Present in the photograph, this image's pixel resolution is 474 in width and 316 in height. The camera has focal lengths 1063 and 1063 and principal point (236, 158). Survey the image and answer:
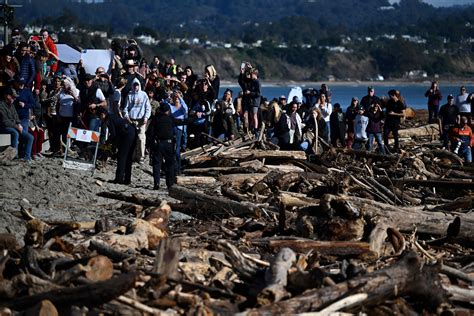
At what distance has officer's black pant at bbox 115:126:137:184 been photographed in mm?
19516

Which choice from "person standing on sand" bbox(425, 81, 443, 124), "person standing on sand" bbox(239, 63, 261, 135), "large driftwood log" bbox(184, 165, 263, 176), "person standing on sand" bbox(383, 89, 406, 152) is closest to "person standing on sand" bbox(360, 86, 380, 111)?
"person standing on sand" bbox(383, 89, 406, 152)

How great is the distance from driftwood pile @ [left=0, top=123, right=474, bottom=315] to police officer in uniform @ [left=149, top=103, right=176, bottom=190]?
2.45 ft

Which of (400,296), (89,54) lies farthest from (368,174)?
(400,296)

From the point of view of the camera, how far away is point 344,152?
81.7 ft

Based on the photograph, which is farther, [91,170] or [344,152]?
[344,152]

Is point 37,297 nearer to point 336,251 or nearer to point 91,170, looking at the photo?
point 336,251

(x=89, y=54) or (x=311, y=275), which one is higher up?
(x=89, y=54)

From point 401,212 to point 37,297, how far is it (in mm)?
6620

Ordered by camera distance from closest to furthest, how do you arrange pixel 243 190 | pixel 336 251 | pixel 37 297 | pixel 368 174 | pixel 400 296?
1. pixel 37 297
2. pixel 400 296
3. pixel 336 251
4. pixel 243 190
5. pixel 368 174

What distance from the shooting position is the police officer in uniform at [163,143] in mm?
19000

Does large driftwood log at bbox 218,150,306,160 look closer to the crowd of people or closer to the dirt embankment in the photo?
the crowd of people

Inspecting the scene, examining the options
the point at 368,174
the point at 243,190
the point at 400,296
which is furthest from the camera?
the point at 368,174

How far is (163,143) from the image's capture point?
62.6ft

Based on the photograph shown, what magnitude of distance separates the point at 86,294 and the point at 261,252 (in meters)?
4.05
